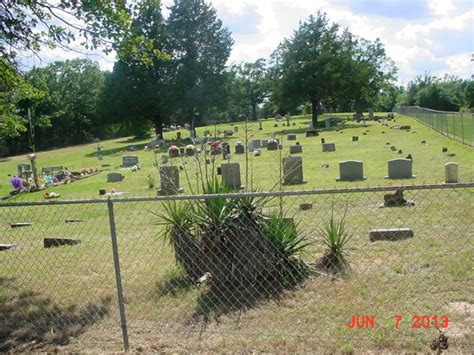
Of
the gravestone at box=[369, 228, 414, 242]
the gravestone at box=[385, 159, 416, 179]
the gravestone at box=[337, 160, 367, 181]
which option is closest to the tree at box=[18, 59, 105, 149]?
the gravestone at box=[337, 160, 367, 181]

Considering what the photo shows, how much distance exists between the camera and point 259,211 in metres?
6.73

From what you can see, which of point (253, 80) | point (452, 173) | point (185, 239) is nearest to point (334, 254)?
point (185, 239)

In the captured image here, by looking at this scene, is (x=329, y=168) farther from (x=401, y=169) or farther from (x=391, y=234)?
(x=391, y=234)

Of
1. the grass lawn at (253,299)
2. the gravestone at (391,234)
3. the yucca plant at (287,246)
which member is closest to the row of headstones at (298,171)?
the grass lawn at (253,299)

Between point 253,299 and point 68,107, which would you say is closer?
point 253,299

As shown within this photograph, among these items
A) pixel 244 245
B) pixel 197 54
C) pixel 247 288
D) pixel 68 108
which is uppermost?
pixel 197 54

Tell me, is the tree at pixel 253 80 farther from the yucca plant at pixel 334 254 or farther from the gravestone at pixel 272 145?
the yucca plant at pixel 334 254

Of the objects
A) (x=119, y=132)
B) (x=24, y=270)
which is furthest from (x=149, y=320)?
(x=119, y=132)

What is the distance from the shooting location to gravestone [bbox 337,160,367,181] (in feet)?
56.6

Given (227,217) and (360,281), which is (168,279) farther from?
(360,281)

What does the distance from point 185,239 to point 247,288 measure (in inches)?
44.9

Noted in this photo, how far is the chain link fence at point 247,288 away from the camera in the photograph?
5.15 meters

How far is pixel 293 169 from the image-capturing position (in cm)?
1653

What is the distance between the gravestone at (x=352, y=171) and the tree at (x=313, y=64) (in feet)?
115
